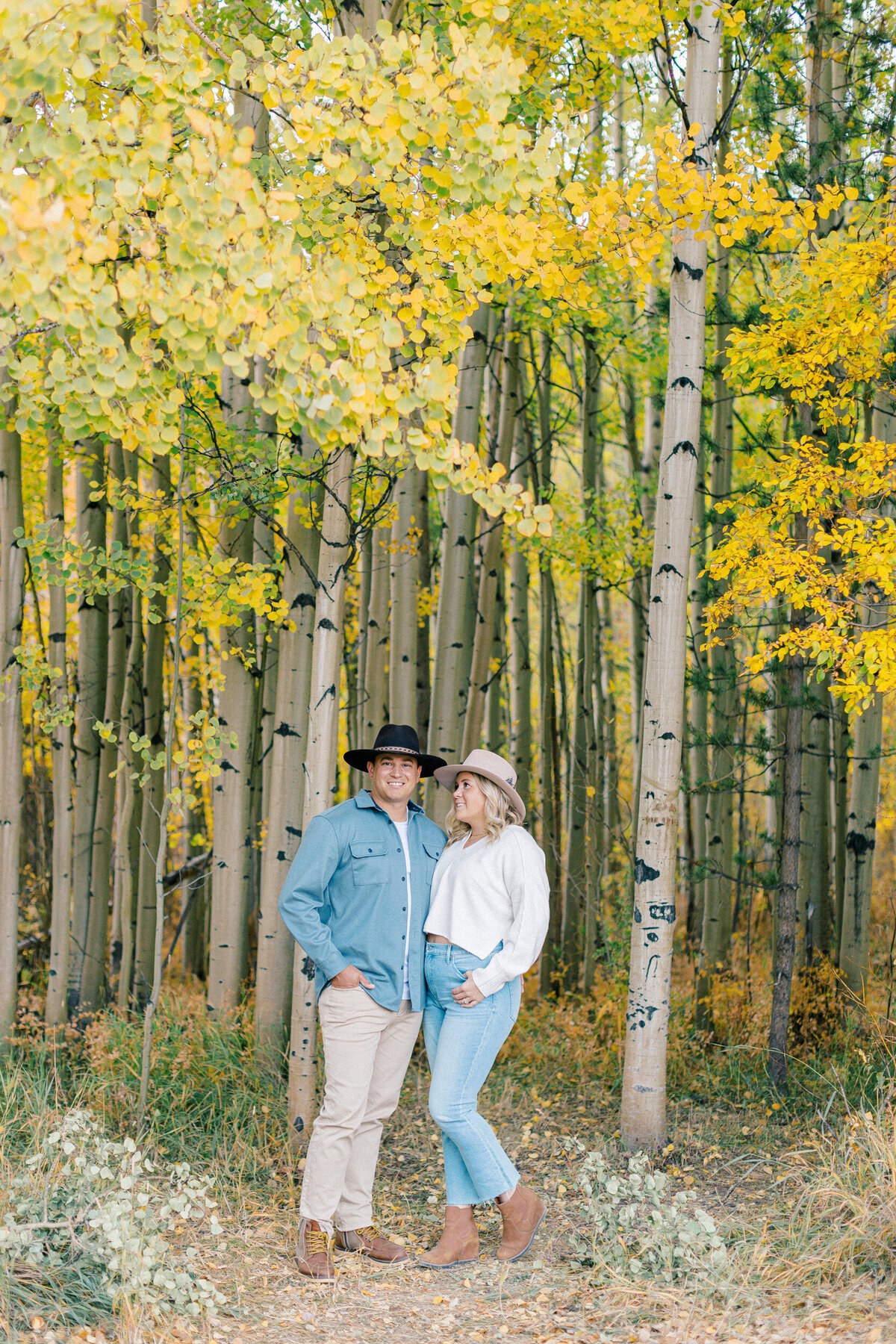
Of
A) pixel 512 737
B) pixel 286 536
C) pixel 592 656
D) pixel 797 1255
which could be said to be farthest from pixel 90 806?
pixel 797 1255

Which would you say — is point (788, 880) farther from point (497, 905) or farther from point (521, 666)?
point (521, 666)

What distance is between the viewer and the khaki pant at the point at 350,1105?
135 inches

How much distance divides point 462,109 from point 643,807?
295 cm

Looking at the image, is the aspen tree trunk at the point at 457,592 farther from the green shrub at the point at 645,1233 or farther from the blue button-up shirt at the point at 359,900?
the green shrub at the point at 645,1233

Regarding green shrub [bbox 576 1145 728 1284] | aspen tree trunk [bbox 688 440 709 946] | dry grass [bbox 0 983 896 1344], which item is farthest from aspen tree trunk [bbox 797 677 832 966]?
green shrub [bbox 576 1145 728 1284]

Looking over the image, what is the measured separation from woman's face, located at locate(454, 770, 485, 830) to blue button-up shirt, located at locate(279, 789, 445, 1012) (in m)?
0.26

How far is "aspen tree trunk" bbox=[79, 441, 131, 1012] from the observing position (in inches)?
258

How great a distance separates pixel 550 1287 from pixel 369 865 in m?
1.57

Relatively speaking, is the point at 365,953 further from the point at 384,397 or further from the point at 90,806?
the point at 90,806

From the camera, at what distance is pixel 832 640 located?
418 centimetres

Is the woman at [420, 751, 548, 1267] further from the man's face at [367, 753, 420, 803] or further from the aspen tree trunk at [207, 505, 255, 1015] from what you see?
the aspen tree trunk at [207, 505, 255, 1015]

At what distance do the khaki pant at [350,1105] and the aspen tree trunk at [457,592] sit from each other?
2.58 meters

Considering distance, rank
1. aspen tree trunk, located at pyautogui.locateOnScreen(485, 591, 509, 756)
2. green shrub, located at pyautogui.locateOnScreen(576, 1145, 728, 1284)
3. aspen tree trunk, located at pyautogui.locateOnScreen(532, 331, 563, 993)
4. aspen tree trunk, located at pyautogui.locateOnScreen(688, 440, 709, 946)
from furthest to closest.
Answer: aspen tree trunk, located at pyautogui.locateOnScreen(532, 331, 563, 993) → aspen tree trunk, located at pyautogui.locateOnScreen(485, 591, 509, 756) → aspen tree trunk, located at pyautogui.locateOnScreen(688, 440, 709, 946) → green shrub, located at pyautogui.locateOnScreen(576, 1145, 728, 1284)

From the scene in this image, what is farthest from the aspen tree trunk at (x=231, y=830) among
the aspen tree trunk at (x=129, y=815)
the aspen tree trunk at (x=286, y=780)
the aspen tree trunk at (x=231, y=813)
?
the aspen tree trunk at (x=129, y=815)
